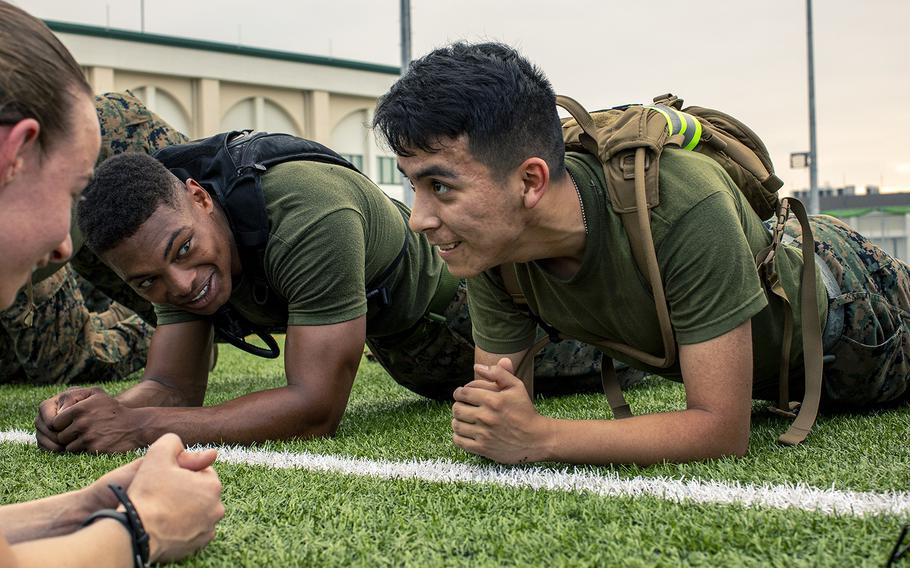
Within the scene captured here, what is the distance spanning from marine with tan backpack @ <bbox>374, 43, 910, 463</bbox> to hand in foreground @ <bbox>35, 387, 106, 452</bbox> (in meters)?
1.41

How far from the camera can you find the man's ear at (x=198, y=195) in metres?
3.38

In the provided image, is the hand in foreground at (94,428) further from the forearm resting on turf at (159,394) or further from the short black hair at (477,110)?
the short black hair at (477,110)

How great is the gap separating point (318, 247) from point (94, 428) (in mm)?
938

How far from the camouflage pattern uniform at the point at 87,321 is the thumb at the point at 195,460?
9.74ft

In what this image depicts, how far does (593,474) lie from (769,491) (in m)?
0.46

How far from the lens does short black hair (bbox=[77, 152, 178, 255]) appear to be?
312cm

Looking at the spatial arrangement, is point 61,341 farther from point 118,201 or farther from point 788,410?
point 788,410

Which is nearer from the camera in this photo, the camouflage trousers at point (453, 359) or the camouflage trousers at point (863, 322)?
the camouflage trousers at point (863, 322)

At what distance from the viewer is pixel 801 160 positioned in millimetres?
18922

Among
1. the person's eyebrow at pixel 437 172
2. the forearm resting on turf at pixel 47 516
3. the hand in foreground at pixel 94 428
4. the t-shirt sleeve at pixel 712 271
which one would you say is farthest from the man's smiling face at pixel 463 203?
the hand in foreground at pixel 94 428

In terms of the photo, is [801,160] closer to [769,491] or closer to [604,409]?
[604,409]

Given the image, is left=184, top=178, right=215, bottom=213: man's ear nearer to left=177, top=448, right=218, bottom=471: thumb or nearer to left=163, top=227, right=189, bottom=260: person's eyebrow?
left=163, top=227, right=189, bottom=260: person's eyebrow

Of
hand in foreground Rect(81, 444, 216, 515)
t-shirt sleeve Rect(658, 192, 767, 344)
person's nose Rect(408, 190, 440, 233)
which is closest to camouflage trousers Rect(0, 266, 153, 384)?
person's nose Rect(408, 190, 440, 233)

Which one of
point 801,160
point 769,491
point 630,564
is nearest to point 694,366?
point 769,491
